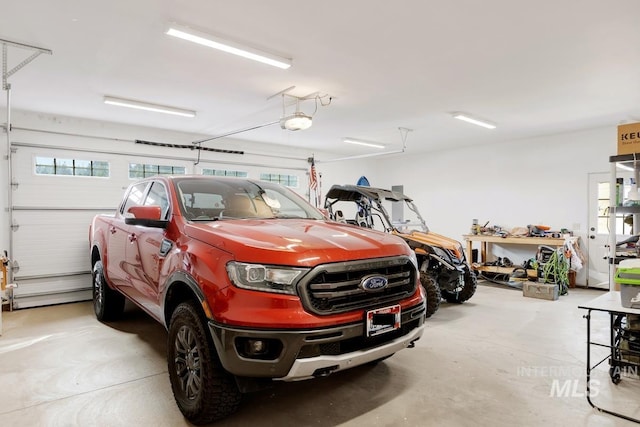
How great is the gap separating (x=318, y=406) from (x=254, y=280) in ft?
3.87

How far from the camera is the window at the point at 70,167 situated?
19.2 feet

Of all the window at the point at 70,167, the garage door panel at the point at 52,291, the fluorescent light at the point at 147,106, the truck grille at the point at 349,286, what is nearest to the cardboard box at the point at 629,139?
the truck grille at the point at 349,286

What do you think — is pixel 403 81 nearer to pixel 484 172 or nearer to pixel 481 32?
pixel 481 32

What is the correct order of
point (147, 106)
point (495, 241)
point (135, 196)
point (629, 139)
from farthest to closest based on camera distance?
point (495, 241), point (147, 106), point (135, 196), point (629, 139)

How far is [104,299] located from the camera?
4.54m

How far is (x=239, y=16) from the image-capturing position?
9.84 ft

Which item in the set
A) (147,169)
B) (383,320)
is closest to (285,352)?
(383,320)

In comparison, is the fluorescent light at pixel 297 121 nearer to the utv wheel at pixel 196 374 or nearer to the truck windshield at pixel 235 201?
the truck windshield at pixel 235 201

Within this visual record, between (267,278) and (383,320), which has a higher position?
(267,278)

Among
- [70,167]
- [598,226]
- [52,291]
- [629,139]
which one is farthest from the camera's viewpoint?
[598,226]

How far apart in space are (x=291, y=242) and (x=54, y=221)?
557cm

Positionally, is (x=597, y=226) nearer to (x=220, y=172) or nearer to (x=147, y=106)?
(x=220, y=172)

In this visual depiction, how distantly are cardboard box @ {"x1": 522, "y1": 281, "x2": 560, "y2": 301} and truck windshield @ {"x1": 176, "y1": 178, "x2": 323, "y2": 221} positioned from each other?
4.82 m

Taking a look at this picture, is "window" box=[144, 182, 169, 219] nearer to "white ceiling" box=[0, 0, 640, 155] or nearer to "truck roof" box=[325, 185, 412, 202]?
"white ceiling" box=[0, 0, 640, 155]
